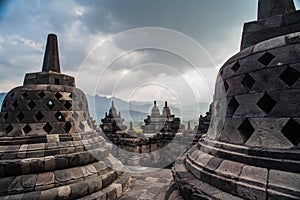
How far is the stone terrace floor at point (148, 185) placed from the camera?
14.4ft

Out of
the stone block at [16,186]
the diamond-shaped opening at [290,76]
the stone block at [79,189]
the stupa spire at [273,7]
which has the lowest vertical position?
the stone block at [79,189]

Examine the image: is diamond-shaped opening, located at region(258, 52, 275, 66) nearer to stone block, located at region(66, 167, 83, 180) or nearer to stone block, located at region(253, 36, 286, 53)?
stone block, located at region(253, 36, 286, 53)

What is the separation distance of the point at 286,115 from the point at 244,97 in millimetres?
563

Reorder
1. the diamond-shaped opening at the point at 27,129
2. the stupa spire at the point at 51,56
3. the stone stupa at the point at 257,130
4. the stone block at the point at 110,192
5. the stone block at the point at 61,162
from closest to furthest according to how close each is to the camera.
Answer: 1. the stone stupa at the point at 257,130
2. the stone block at the point at 61,162
3. the stone block at the point at 110,192
4. the diamond-shaped opening at the point at 27,129
5. the stupa spire at the point at 51,56

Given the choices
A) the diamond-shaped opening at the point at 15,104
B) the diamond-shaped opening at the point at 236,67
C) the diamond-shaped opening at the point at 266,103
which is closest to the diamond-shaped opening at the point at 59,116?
the diamond-shaped opening at the point at 15,104

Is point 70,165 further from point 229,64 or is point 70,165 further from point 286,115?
point 286,115

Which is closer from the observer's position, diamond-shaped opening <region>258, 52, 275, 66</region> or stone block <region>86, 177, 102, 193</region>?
diamond-shaped opening <region>258, 52, 275, 66</region>

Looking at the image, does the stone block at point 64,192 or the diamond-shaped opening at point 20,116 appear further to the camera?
the diamond-shaped opening at point 20,116

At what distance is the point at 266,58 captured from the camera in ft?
7.78

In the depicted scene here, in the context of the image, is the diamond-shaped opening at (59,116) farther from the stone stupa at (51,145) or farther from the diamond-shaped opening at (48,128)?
the diamond-shaped opening at (48,128)

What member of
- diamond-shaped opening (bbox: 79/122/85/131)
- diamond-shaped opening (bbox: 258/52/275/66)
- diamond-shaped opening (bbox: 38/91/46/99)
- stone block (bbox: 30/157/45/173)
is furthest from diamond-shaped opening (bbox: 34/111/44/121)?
diamond-shaped opening (bbox: 258/52/275/66)

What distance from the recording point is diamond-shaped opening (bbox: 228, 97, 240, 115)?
2.65 meters

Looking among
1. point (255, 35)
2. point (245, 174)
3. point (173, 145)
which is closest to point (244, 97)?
point (245, 174)

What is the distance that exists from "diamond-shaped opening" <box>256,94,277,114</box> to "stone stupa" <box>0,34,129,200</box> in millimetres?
3488
